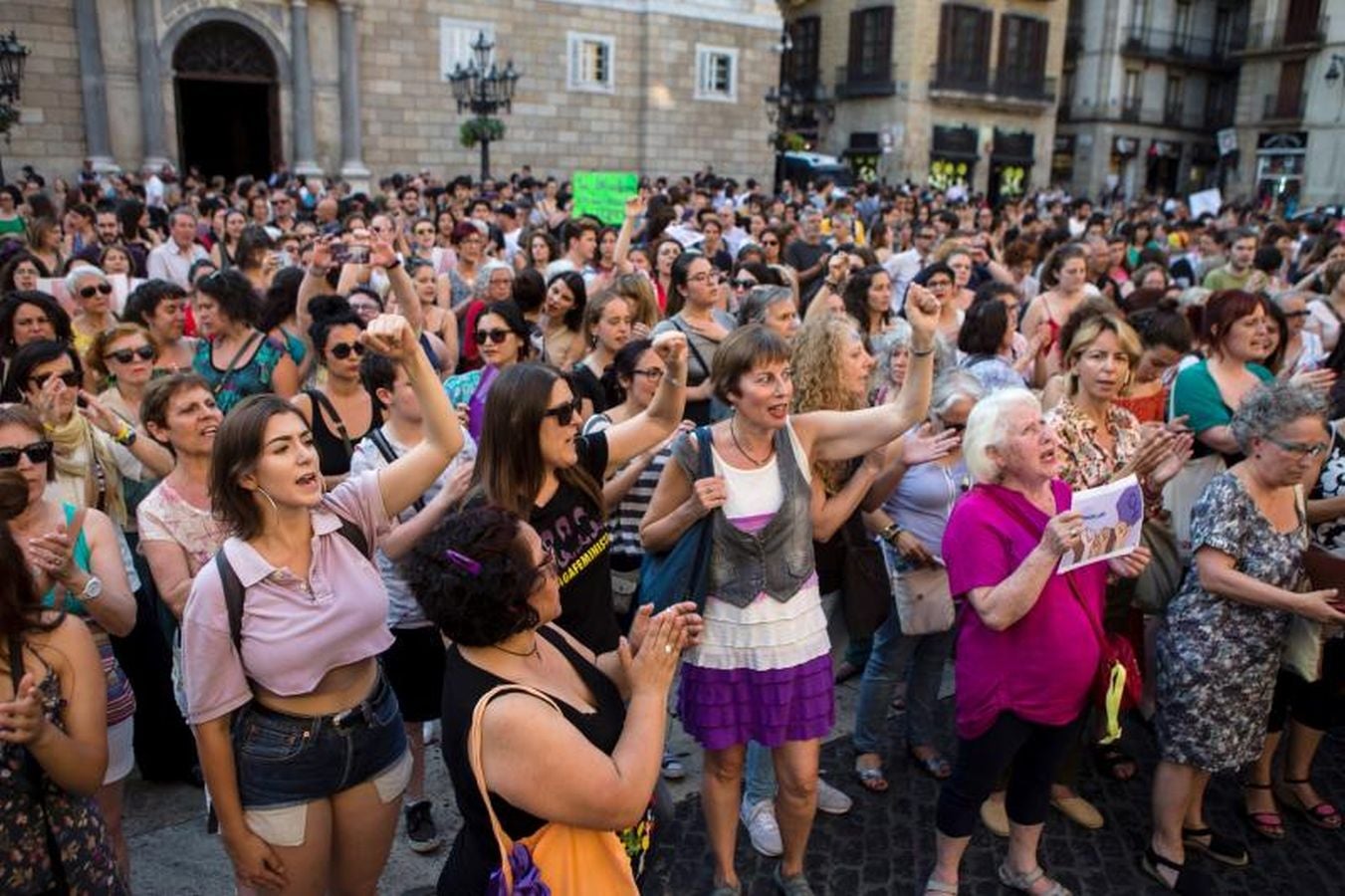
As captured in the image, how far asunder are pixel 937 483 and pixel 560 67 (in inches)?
935

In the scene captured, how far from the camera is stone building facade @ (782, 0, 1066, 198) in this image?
35.4m

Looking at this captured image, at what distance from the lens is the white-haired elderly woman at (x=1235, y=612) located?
3383mm

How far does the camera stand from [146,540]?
3.09 m

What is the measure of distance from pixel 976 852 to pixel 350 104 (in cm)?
2276

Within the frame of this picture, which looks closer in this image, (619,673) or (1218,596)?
(619,673)

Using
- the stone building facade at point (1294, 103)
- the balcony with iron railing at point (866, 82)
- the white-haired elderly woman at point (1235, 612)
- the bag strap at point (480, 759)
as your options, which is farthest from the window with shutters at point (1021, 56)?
the bag strap at point (480, 759)

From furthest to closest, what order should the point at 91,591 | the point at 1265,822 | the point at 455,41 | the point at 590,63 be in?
the point at 590,63 → the point at 455,41 → the point at 1265,822 → the point at 91,591

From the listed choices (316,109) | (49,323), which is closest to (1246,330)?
(49,323)

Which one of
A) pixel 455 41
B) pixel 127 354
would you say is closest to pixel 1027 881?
pixel 127 354

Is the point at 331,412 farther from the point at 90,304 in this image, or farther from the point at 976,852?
the point at 976,852

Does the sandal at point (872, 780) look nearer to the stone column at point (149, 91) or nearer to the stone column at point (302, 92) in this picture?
the stone column at point (302, 92)

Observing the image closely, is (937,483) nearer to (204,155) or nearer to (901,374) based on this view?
(901,374)

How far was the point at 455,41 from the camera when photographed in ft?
77.4

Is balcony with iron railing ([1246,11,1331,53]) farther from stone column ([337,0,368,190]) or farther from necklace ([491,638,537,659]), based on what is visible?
necklace ([491,638,537,659])
